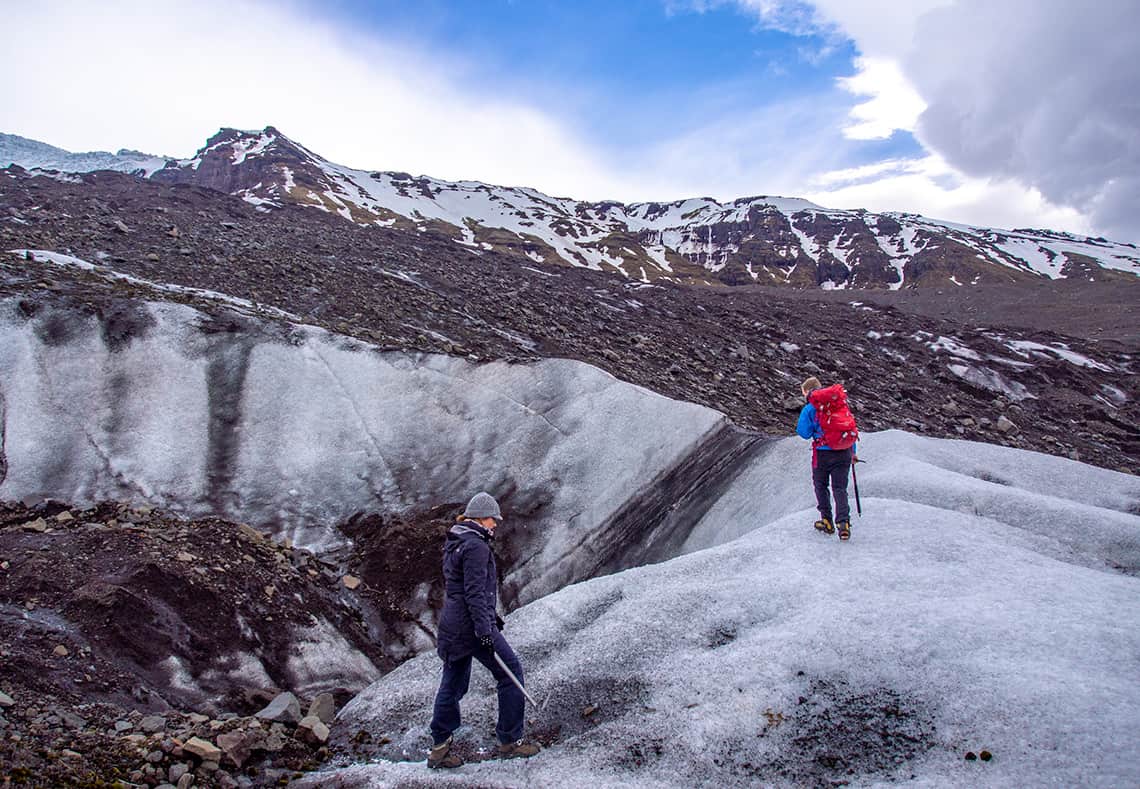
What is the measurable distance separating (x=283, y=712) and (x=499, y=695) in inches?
119

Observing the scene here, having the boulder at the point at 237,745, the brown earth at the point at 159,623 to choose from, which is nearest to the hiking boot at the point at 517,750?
the brown earth at the point at 159,623

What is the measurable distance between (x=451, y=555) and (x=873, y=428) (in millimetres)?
18310

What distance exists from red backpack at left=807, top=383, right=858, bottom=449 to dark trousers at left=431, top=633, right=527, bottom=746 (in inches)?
229

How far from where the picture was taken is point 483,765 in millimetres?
6465

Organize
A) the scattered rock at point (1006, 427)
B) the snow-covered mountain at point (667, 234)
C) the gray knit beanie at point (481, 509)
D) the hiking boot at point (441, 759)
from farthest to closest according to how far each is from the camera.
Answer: the snow-covered mountain at point (667, 234)
the scattered rock at point (1006, 427)
the gray knit beanie at point (481, 509)
the hiking boot at point (441, 759)

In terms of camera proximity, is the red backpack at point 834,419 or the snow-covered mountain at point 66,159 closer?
the red backpack at point 834,419

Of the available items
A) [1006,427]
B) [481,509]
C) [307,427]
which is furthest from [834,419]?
[1006,427]

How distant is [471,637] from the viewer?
269 inches

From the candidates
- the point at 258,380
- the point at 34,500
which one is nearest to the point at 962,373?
the point at 258,380

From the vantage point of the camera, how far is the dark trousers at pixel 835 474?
377 inches

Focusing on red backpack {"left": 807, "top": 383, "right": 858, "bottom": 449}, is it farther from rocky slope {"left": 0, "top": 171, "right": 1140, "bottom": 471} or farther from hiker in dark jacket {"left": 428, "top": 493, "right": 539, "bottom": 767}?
rocky slope {"left": 0, "top": 171, "right": 1140, "bottom": 471}

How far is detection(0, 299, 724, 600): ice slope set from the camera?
1341 cm

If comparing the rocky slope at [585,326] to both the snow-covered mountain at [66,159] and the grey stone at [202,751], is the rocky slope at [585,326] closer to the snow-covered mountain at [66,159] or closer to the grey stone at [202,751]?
the grey stone at [202,751]

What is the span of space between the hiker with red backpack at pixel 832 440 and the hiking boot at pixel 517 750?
5792 mm
